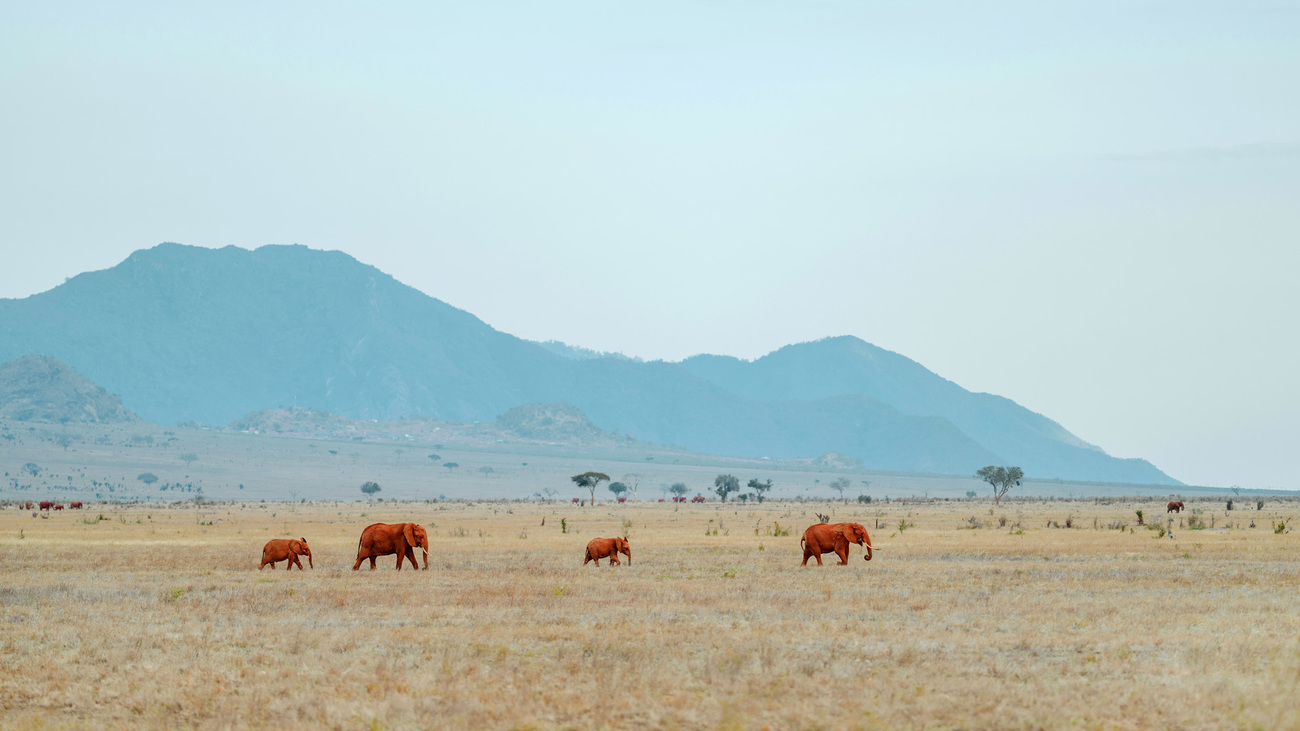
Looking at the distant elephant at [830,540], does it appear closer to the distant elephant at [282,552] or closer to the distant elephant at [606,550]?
the distant elephant at [606,550]

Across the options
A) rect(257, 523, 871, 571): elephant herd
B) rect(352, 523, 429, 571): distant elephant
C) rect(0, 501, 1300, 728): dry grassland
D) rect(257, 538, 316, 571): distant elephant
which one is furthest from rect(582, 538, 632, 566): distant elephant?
rect(257, 538, 316, 571): distant elephant

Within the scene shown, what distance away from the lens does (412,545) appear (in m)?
30.0

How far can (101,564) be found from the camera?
31438mm

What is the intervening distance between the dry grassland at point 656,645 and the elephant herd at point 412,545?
0.77 metres

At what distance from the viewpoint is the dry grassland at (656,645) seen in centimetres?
1333

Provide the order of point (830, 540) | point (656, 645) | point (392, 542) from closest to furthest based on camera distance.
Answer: point (656, 645) < point (392, 542) < point (830, 540)

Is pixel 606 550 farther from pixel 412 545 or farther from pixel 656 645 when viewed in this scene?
pixel 656 645

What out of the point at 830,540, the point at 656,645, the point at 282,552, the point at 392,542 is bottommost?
the point at 282,552

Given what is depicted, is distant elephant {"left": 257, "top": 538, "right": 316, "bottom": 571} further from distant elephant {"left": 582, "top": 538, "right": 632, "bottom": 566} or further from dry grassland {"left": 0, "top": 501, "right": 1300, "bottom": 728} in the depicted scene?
distant elephant {"left": 582, "top": 538, "right": 632, "bottom": 566}

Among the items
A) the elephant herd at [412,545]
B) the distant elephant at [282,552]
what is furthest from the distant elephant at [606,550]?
the distant elephant at [282,552]

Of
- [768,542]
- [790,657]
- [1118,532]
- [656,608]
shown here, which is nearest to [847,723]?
[790,657]

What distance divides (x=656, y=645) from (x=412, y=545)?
14337mm

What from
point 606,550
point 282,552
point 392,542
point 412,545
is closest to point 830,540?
point 606,550

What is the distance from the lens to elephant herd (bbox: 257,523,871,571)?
29.8 metres
